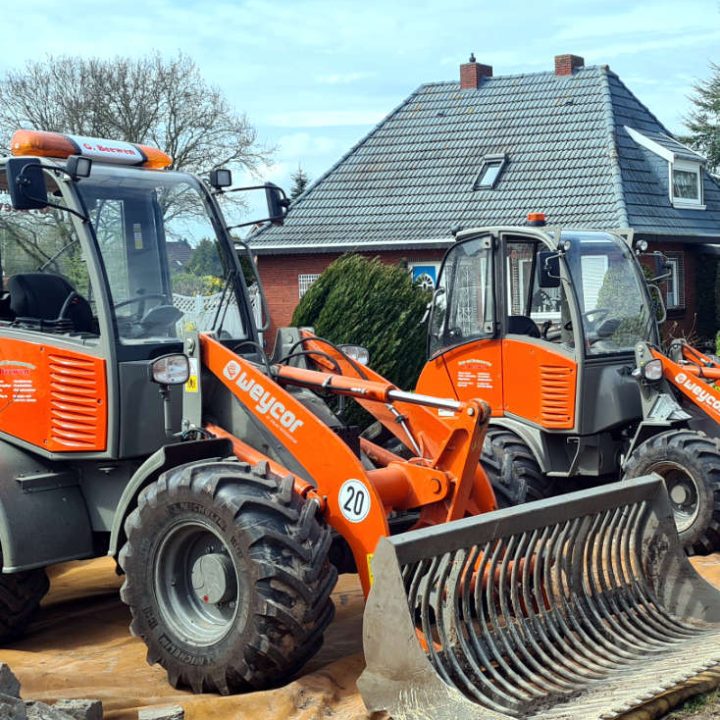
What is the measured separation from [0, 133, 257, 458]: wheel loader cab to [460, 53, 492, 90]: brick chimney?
23.0 metres

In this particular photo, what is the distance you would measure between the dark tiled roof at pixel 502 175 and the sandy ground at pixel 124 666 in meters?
17.9

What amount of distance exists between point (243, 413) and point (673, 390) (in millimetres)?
4170

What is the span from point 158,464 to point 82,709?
1.33 meters

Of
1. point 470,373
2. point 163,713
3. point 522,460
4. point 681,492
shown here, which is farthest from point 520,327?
point 163,713

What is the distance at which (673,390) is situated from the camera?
9336 mm

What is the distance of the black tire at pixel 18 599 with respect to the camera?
6.72 m

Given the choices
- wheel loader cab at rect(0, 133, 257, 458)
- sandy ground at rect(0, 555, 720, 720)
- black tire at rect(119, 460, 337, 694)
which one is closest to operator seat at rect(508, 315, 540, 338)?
sandy ground at rect(0, 555, 720, 720)

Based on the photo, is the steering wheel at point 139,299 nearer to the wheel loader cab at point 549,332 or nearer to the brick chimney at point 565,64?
the wheel loader cab at point 549,332

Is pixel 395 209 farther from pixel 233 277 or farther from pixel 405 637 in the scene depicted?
pixel 405 637

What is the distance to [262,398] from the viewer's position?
6.21 meters

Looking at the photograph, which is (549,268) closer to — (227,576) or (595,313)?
(595,313)

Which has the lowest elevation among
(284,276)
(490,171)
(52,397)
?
(284,276)

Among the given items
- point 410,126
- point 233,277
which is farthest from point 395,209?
point 233,277

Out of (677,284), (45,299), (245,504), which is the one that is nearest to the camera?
(245,504)
